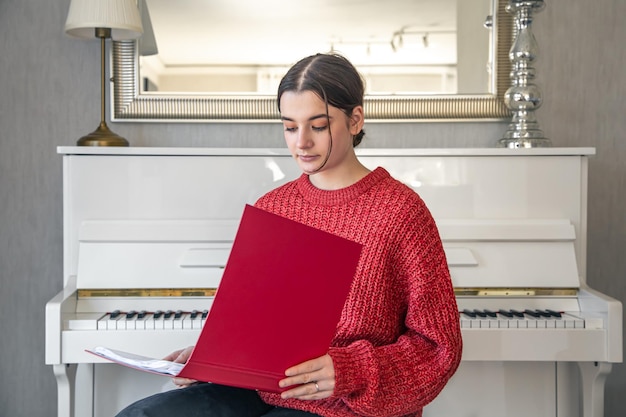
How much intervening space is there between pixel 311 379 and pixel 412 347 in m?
0.22

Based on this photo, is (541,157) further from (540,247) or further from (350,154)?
(350,154)

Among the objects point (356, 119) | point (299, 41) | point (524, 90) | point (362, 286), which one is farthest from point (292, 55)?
point (362, 286)

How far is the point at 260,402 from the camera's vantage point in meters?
1.38

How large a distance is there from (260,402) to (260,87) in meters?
1.68

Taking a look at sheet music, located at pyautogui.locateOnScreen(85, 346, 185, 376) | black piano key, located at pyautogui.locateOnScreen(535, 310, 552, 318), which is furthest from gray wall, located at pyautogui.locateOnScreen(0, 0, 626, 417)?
sheet music, located at pyautogui.locateOnScreen(85, 346, 185, 376)

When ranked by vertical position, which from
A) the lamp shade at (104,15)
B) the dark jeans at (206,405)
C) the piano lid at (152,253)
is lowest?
the dark jeans at (206,405)

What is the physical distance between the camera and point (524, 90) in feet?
8.61

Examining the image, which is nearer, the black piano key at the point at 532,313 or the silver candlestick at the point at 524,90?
the black piano key at the point at 532,313

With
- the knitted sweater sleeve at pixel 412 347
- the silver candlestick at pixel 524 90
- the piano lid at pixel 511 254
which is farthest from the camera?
the silver candlestick at pixel 524 90

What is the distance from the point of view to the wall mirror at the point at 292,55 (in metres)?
2.81

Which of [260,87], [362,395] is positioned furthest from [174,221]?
[362,395]

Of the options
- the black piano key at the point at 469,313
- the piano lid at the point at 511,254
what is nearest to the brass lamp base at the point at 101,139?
the piano lid at the point at 511,254

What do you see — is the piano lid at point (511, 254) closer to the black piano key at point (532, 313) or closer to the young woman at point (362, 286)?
the black piano key at point (532, 313)

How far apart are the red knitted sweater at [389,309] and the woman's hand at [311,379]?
33 millimetres
